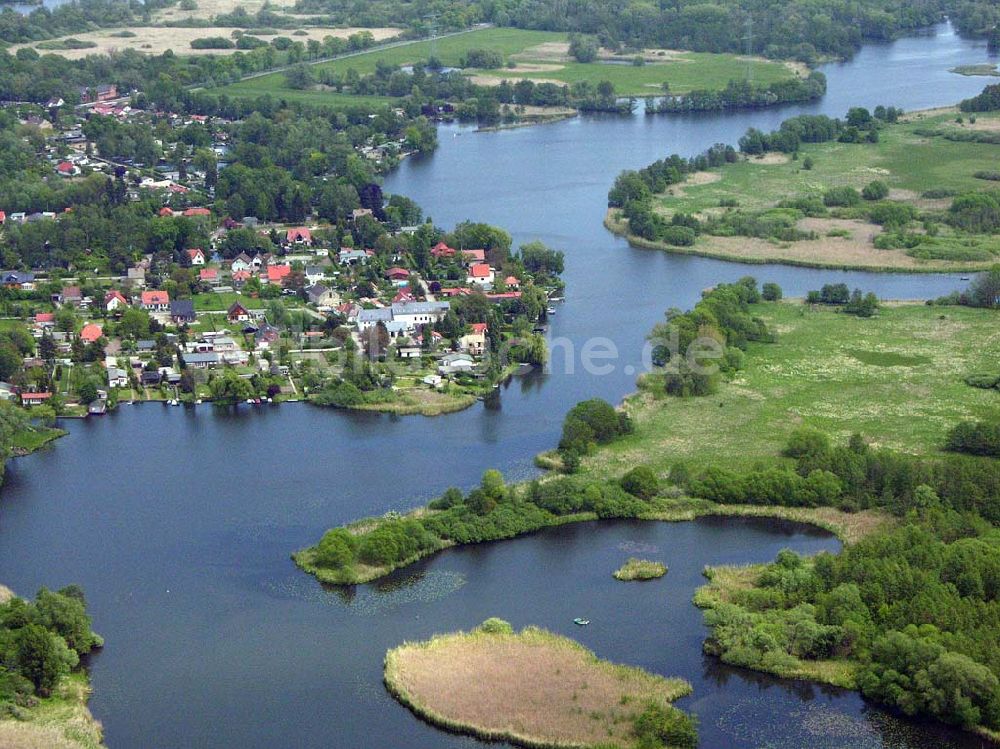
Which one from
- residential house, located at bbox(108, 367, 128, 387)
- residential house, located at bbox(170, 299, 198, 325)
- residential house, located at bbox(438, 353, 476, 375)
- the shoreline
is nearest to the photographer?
residential house, located at bbox(108, 367, 128, 387)

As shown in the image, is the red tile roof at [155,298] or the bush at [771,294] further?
the bush at [771,294]

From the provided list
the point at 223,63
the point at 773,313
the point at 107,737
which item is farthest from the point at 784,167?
the point at 107,737

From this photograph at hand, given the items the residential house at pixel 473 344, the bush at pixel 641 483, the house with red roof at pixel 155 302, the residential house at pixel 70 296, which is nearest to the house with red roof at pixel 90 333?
the house with red roof at pixel 155 302

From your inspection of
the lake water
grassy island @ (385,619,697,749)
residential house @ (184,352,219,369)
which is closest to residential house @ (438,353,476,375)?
the lake water

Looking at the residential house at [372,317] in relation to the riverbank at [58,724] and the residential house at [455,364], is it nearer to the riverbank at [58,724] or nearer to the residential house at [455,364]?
the residential house at [455,364]

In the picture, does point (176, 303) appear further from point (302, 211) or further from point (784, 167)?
point (784, 167)

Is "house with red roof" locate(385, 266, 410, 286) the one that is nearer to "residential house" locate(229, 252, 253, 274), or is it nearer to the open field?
"residential house" locate(229, 252, 253, 274)

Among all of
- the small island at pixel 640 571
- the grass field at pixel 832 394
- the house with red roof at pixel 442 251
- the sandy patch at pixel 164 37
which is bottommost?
the small island at pixel 640 571
